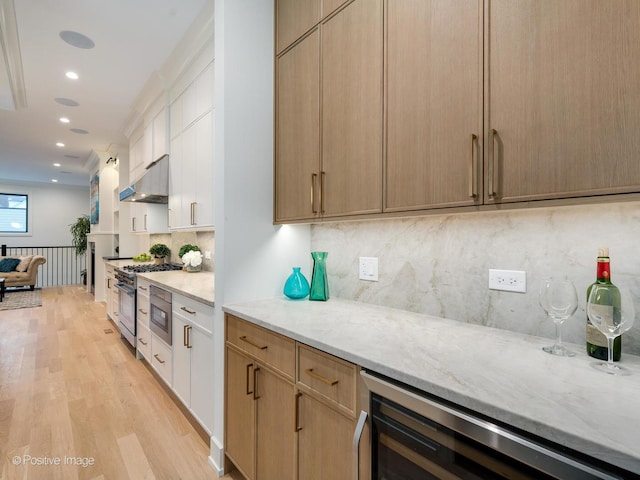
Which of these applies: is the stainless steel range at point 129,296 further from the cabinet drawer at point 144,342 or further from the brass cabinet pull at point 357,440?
the brass cabinet pull at point 357,440

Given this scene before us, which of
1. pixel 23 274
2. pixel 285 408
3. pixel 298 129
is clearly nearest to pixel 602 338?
pixel 285 408

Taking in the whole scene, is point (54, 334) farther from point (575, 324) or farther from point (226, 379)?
point (575, 324)

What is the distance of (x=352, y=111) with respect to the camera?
5.01 feet

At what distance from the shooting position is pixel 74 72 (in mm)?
3412

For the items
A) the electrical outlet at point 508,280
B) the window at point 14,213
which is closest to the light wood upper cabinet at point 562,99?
the electrical outlet at point 508,280

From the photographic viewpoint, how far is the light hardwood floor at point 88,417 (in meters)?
1.86

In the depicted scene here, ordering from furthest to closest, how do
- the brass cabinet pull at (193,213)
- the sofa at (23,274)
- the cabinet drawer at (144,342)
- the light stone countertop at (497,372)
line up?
the sofa at (23,274) < the cabinet drawer at (144,342) < the brass cabinet pull at (193,213) < the light stone countertop at (497,372)

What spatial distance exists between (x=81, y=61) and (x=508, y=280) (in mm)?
4127

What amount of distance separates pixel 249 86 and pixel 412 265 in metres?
1.37

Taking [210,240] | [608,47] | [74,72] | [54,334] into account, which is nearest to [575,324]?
[608,47]

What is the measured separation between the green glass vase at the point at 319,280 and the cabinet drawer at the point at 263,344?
44 cm

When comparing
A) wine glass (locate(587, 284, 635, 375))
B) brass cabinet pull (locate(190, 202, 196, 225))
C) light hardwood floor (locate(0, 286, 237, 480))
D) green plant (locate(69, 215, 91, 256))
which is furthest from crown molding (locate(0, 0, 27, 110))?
green plant (locate(69, 215, 91, 256))

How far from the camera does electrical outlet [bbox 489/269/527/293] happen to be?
1252mm

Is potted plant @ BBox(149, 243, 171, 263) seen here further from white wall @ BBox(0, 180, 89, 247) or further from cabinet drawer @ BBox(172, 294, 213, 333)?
white wall @ BBox(0, 180, 89, 247)
